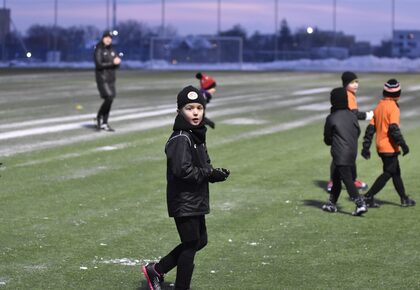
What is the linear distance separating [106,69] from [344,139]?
31.6 feet

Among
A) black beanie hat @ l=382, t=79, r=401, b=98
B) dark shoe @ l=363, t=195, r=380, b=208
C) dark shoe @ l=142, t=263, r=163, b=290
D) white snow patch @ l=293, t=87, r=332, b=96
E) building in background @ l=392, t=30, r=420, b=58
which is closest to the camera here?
dark shoe @ l=142, t=263, r=163, b=290

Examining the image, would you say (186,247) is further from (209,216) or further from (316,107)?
(316,107)

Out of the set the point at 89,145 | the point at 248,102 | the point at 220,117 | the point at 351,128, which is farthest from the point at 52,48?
the point at 351,128

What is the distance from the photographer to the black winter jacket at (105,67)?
62.1ft

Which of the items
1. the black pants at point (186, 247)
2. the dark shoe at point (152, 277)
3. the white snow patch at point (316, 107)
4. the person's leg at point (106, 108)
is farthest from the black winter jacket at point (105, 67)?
the black pants at point (186, 247)

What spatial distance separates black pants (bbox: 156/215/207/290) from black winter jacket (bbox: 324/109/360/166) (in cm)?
374

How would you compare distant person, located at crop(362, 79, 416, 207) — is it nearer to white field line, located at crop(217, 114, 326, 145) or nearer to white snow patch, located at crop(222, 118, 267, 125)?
white field line, located at crop(217, 114, 326, 145)

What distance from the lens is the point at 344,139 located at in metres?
10.2

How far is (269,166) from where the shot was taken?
1427 centimetres

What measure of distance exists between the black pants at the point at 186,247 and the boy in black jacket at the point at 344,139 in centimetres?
372

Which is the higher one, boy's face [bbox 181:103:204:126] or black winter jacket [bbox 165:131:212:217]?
boy's face [bbox 181:103:204:126]

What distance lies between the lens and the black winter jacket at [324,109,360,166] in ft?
33.6

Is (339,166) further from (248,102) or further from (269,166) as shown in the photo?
(248,102)

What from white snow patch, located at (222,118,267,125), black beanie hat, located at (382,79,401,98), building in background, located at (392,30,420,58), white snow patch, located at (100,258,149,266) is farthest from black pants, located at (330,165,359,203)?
building in background, located at (392,30,420,58)
